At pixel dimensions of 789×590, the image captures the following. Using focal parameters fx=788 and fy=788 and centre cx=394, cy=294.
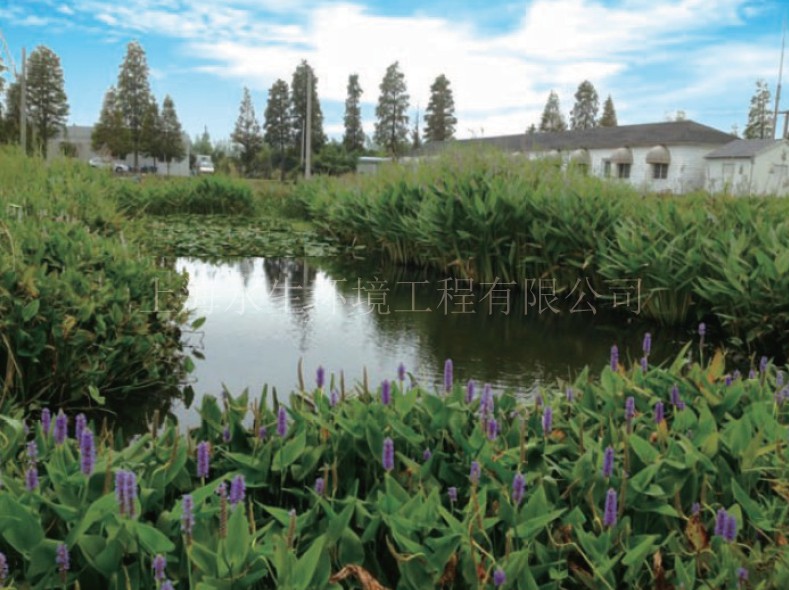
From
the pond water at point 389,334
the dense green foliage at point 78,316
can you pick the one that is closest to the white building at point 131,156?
the pond water at point 389,334

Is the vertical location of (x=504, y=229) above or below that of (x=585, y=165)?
below

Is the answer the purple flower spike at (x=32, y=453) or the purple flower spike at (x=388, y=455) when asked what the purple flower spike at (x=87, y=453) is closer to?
the purple flower spike at (x=32, y=453)

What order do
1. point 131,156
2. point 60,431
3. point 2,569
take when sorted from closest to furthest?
point 2,569
point 60,431
point 131,156

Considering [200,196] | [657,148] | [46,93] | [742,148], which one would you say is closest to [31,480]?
[200,196]

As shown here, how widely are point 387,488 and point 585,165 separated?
774 centimetres

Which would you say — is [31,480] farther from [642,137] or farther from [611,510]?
[642,137]

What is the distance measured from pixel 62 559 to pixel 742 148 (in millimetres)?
36444

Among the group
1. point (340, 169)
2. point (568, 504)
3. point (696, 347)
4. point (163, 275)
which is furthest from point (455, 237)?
point (340, 169)

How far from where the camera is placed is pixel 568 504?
185 centimetres

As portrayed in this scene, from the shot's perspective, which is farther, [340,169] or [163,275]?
[340,169]

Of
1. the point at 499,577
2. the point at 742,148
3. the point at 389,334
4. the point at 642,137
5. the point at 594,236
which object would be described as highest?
the point at 642,137

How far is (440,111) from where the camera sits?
2098 inches

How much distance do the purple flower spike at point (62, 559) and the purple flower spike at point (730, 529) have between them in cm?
122

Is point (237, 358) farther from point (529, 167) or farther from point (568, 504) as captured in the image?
point (529, 167)
